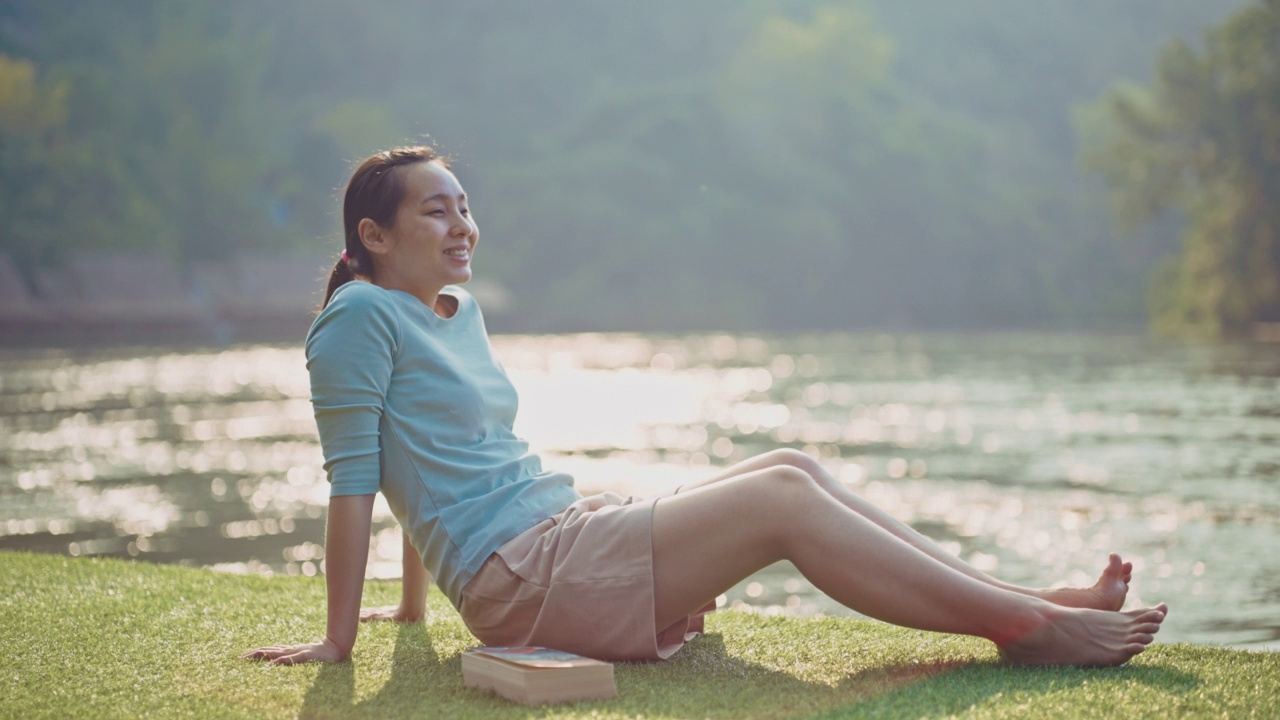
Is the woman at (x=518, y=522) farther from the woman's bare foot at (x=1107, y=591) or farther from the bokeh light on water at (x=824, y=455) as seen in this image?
the bokeh light on water at (x=824, y=455)

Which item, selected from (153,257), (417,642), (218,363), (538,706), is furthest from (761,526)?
(153,257)

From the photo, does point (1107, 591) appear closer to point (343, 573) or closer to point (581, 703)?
point (581, 703)

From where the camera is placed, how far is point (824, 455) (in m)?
12.0

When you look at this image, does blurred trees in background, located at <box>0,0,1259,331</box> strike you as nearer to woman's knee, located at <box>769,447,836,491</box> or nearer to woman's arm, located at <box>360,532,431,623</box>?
woman's arm, located at <box>360,532,431,623</box>

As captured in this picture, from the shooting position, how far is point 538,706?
275cm

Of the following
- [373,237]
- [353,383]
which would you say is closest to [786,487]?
[353,383]

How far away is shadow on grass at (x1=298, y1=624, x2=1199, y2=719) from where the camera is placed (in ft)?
8.93

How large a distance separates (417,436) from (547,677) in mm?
632

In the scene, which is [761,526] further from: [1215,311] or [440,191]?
[1215,311]

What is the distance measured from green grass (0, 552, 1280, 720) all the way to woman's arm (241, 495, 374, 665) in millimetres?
48

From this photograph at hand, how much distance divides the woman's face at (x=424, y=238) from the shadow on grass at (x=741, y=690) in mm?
908

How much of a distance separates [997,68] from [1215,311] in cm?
4493

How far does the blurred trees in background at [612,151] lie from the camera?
1978 inches

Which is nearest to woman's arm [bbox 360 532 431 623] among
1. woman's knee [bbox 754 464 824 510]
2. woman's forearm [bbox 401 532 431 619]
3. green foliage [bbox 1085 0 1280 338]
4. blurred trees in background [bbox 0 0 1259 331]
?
woman's forearm [bbox 401 532 431 619]
